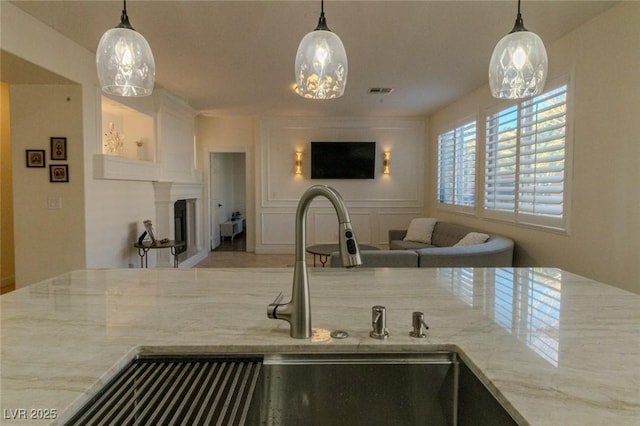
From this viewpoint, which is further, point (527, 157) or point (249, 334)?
point (527, 157)

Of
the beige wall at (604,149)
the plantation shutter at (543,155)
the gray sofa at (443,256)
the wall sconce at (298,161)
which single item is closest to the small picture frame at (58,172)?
the gray sofa at (443,256)

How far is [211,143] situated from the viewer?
22.7 feet

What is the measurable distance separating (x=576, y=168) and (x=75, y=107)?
14.9 ft

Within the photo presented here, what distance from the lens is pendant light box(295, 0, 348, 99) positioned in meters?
1.54

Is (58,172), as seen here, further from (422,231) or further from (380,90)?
(422,231)

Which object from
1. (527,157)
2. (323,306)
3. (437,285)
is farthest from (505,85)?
(527,157)

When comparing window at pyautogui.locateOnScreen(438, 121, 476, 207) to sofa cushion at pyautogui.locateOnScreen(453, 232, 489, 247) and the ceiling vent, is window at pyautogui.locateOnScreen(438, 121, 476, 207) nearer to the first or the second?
sofa cushion at pyautogui.locateOnScreen(453, 232, 489, 247)

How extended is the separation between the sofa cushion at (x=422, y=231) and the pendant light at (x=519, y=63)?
13.5 feet

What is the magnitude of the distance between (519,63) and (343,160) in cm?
521

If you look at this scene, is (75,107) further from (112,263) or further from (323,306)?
(323,306)

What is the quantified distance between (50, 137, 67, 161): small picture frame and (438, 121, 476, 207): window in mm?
4789

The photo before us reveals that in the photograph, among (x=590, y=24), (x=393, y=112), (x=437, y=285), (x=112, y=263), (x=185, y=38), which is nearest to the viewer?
(x=437, y=285)

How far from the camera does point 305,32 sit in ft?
10.2

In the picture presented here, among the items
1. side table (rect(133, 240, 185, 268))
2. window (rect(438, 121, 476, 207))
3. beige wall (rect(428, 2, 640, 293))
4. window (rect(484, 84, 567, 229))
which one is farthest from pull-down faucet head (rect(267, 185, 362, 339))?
window (rect(438, 121, 476, 207))
